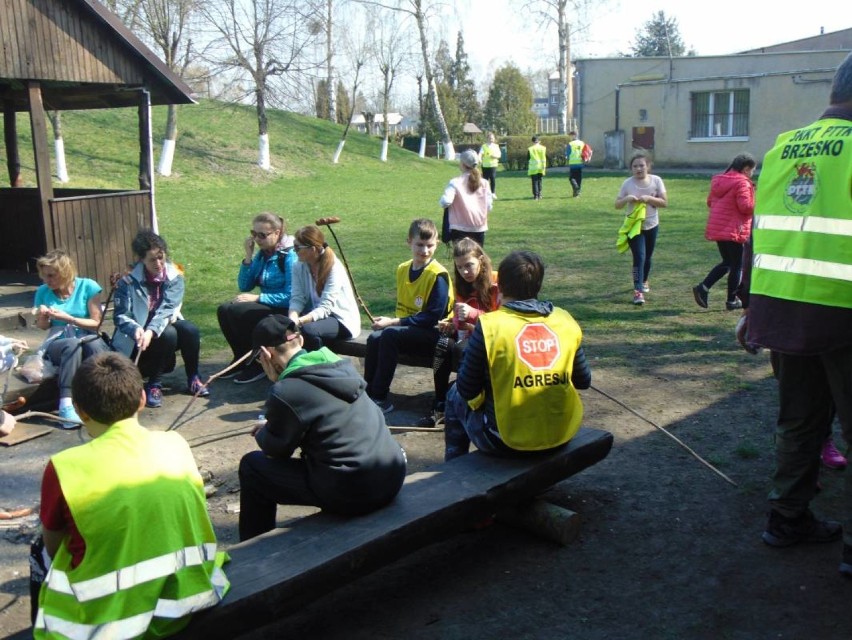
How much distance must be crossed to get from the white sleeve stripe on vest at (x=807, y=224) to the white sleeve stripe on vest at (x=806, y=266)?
12cm

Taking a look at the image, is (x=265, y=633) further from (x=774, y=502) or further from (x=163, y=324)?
(x=163, y=324)

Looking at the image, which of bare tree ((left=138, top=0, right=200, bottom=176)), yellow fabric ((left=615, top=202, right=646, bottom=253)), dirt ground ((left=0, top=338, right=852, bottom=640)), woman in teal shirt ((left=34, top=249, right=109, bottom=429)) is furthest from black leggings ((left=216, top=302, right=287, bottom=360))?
bare tree ((left=138, top=0, right=200, bottom=176))

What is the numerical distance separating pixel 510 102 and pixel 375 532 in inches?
2325

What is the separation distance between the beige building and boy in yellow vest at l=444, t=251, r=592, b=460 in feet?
99.3

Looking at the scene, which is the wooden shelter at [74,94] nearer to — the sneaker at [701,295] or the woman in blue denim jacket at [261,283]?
the woman in blue denim jacket at [261,283]

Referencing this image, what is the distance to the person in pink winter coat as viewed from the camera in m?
8.88

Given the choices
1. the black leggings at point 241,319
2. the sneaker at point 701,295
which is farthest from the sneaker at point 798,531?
the sneaker at point 701,295

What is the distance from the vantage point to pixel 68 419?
6035 millimetres

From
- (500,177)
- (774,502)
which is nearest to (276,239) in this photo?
(774,502)

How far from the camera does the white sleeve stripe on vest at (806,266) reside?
11.6ft

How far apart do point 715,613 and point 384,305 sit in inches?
254

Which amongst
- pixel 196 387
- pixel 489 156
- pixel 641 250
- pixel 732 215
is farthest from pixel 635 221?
pixel 489 156

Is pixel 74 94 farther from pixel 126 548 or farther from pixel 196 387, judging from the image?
pixel 126 548

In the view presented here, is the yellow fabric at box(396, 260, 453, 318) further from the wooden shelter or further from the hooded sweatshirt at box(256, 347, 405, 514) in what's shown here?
the wooden shelter
